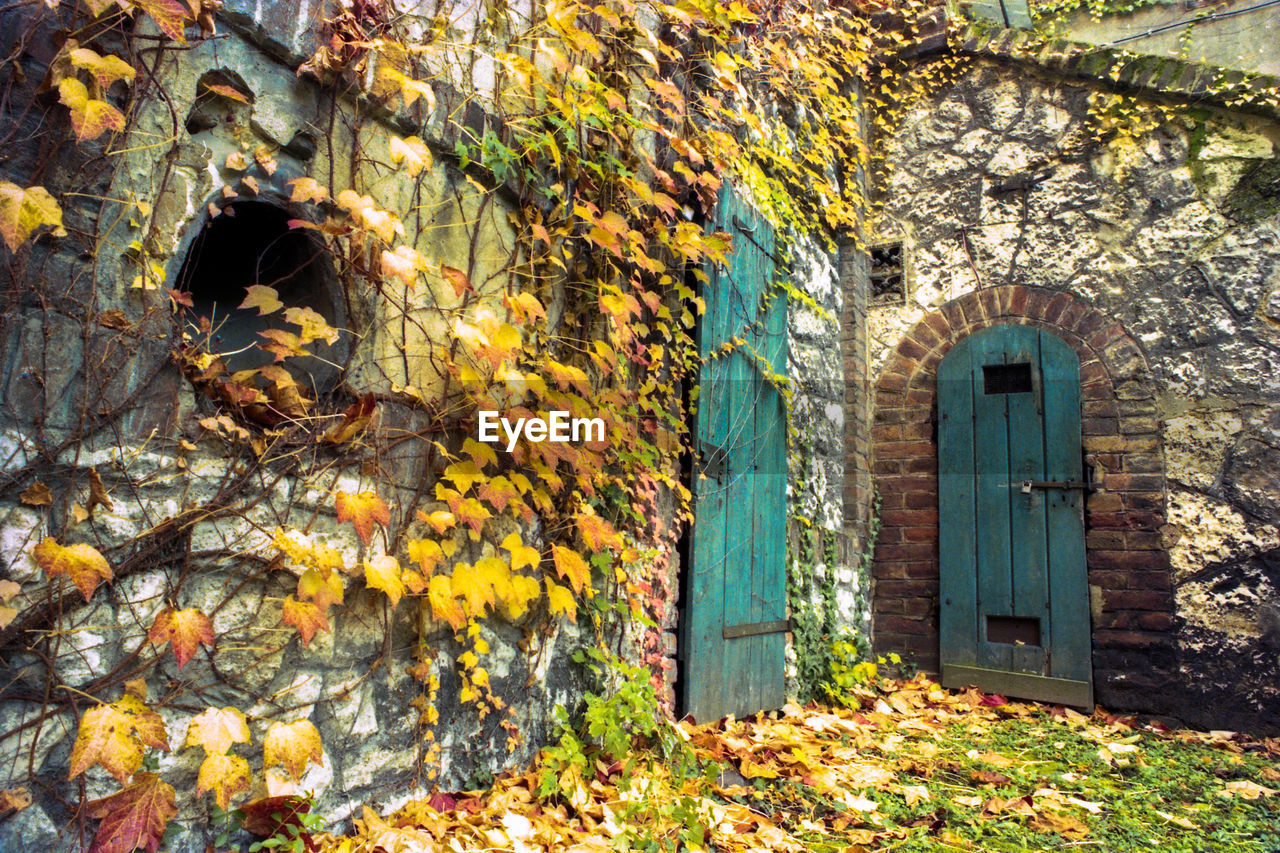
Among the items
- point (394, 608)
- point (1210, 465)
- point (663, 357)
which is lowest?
point (394, 608)

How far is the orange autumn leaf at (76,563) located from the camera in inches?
49.4

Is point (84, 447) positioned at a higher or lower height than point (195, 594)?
higher

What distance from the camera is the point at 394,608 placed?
1.85 metres

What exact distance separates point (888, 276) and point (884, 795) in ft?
10.4

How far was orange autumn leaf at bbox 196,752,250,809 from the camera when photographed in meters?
1.38

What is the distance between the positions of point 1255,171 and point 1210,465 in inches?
60.4

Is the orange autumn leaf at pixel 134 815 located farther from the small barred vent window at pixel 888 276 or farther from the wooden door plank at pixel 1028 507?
the small barred vent window at pixel 888 276

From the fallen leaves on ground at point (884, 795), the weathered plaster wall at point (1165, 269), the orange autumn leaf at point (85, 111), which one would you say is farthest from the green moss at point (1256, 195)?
the orange autumn leaf at point (85, 111)

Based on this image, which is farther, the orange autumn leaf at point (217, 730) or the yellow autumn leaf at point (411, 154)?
the yellow autumn leaf at point (411, 154)

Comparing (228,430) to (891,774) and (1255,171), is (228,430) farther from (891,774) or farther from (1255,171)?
(1255,171)

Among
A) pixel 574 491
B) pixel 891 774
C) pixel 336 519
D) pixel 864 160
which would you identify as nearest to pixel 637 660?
pixel 574 491

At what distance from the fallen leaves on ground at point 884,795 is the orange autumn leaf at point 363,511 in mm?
660

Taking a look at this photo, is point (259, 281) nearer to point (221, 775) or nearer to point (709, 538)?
point (221, 775)

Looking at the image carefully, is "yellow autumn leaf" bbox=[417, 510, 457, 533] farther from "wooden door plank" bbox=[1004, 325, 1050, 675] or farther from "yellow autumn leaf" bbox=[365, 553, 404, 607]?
"wooden door plank" bbox=[1004, 325, 1050, 675]
